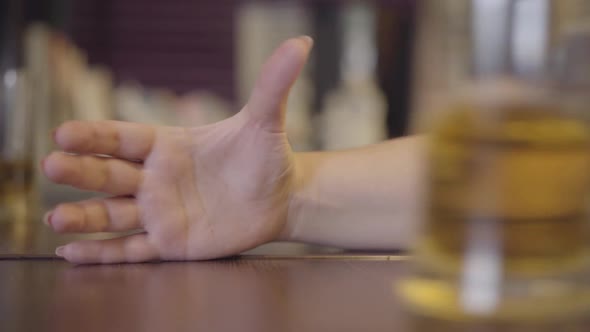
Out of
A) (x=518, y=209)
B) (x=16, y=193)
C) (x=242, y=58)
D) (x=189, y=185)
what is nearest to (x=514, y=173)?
(x=518, y=209)

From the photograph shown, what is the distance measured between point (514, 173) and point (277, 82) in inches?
9.4

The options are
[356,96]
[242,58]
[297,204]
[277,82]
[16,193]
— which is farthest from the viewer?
[242,58]

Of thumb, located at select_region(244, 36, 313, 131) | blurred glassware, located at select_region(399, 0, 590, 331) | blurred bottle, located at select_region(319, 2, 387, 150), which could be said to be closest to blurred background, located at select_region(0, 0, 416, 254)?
blurred bottle, located at select_region(319, 2, 387, 150)

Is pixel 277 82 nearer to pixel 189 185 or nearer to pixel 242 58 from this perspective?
pixel 189 185

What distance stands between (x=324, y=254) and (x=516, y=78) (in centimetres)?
30

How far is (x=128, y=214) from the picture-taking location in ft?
1.88

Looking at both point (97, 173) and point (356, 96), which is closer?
point (97, 173)

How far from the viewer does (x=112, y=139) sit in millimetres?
572

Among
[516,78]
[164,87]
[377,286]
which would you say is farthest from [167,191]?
[164,87]

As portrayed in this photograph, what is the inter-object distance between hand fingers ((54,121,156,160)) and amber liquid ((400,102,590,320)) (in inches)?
12.4

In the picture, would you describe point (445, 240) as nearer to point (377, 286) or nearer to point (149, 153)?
point (377, 286)

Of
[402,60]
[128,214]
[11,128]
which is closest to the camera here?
[128,214]

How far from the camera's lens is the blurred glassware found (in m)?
0.30

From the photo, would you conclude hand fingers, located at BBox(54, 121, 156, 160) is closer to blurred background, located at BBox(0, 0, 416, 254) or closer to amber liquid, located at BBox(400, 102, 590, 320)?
amber liquid, located at BBox(400, 102, 590, 320)
